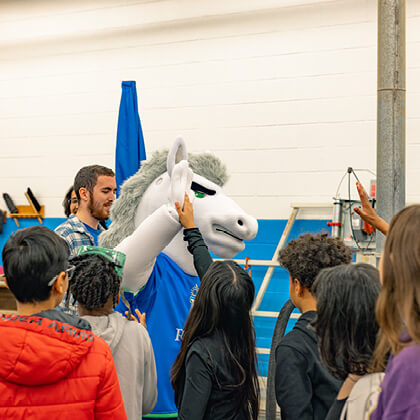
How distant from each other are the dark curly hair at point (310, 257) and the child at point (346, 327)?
12.7 inches

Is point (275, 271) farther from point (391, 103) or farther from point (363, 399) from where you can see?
point (363, 399)

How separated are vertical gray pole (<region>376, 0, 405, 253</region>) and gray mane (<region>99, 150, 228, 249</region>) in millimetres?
894

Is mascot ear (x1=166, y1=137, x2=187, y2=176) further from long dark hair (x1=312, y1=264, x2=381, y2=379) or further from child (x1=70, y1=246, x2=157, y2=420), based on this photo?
long dark hair (x1=312, y1=264, x2=381, y2=379)

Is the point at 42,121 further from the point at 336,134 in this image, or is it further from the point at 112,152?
the point at 336,134

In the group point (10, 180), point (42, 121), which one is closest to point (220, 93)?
point (42, 121)

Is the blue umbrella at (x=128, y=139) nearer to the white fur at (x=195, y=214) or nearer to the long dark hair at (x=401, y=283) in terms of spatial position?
the white fur at (x=195, y=214)

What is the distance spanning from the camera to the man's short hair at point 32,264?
1319 millimetres

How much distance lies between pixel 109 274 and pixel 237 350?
1.32 feet

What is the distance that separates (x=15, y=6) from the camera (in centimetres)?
531

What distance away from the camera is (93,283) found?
152 cm

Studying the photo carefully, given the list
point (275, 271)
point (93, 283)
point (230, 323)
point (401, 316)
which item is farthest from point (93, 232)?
point (275, 271)

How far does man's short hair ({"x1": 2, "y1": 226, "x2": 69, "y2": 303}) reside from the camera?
1.32m

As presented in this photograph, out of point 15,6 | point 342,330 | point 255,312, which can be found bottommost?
point 255,312

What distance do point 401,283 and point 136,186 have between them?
1.47m
